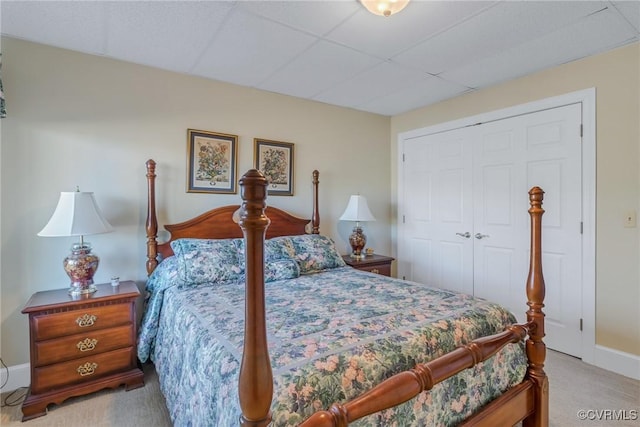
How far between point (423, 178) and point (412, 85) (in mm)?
1164

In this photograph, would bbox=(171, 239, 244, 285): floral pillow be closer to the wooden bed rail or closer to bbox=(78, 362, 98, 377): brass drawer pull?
bbox=(78, 362, 98, 377): brass drawer pull

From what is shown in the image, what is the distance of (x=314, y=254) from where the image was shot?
9.51ft

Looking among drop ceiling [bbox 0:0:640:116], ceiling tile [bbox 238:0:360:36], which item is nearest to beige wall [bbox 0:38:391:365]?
drop ceiling [bbox 0:0:640:116]

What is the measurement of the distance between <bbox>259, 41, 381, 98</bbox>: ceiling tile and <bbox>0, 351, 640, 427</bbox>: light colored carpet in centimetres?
265

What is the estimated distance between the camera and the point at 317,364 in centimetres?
116

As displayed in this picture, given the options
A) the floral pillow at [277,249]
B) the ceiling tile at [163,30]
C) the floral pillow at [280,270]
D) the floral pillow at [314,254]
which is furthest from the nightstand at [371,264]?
the ceiling tile at [163,30]

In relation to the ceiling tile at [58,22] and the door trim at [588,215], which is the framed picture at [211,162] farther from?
the door trim at [588,215]

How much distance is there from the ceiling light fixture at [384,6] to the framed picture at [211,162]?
173 centimetres

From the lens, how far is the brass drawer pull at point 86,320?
209cm

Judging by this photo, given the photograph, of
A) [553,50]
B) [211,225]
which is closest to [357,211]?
[211,225]

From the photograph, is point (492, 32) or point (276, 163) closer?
point (492, 32)

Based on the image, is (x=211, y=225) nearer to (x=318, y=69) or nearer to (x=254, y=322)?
(x=318, y=69)

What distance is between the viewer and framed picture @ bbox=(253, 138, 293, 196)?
329 cm

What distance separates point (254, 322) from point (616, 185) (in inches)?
117
